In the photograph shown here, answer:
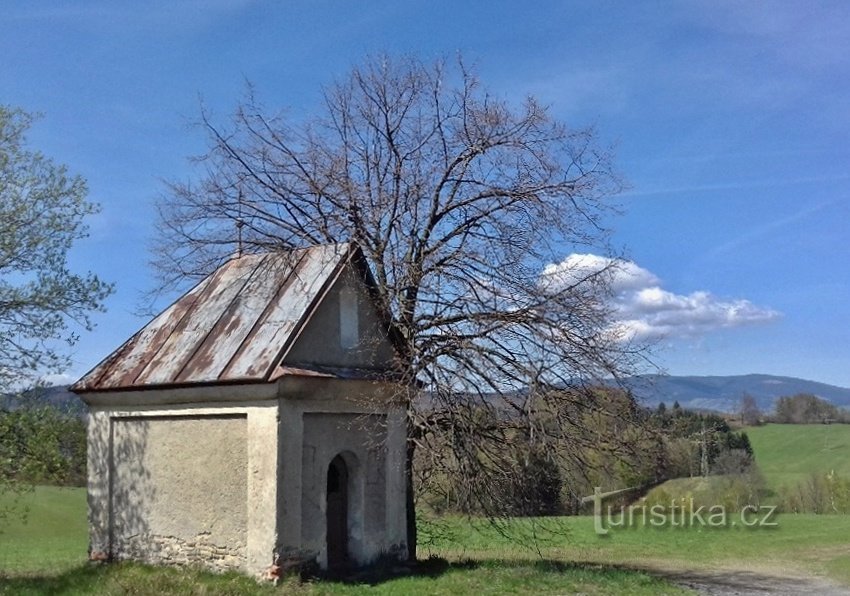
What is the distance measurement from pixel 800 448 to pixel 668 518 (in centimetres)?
4332

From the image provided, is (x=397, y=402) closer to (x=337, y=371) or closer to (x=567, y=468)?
(x=337, y=371)

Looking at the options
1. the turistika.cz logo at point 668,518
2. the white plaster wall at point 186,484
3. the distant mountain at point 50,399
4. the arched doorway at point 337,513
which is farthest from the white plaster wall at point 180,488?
the turistika.cz logo at point 668,518

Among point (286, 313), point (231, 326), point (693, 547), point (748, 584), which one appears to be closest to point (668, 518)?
point (693, 547)

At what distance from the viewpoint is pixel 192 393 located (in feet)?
49.9

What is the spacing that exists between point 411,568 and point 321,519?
8.15 ft

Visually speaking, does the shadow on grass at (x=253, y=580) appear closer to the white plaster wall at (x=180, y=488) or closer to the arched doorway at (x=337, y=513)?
the white plaster wall at (x=180, y=488)

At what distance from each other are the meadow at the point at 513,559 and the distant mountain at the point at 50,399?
2.39 m

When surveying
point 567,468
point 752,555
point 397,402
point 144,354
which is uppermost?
point 144,354

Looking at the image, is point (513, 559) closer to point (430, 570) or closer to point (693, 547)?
point (430, 570)

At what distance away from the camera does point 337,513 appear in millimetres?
16188

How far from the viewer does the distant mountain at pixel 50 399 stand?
53.5ft

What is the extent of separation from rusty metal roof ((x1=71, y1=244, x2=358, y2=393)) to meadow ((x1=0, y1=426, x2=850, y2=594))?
11.1ft

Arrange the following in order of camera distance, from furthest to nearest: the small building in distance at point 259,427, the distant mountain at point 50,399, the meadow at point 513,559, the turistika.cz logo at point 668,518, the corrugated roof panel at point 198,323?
1. the turistika.cz logo at point 668,518
2. the distant mountain at point 50,399
3. the corrugated roof panel at point 198,323
4. the small building in distance at point 259,427
5. the meadow at point 513,559

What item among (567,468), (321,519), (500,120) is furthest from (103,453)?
(500,120)
